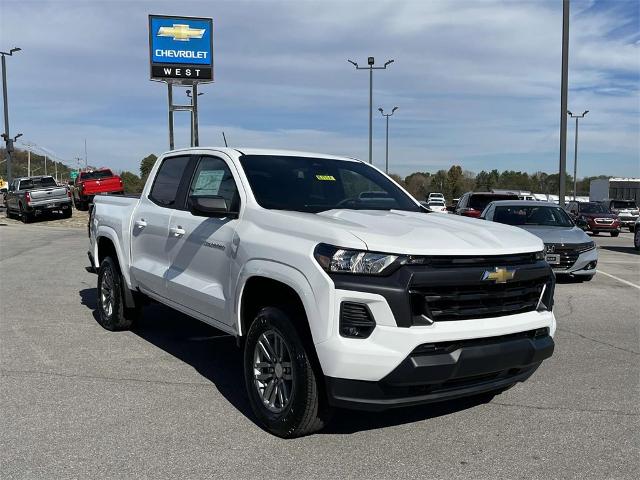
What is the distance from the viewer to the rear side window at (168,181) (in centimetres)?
565

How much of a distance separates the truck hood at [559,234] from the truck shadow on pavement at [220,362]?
6410 millimetres

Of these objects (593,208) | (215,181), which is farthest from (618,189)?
(215,181)

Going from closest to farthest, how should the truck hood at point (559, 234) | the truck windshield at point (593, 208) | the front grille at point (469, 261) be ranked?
1. the front grille at point (469, 261)
2. the truck hood at point (559, 234)
3. the truck windshield at point (593, 208)

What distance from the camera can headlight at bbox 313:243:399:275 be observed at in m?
3.44

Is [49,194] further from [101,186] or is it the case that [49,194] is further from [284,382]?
[284,382]

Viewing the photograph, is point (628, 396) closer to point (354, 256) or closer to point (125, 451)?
point (354, 256)

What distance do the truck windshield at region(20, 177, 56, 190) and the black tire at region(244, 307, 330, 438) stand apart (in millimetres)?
26045

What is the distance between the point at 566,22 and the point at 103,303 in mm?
15904

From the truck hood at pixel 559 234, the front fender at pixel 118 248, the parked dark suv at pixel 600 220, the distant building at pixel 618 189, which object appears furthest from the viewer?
the distant building at pixel 618 189

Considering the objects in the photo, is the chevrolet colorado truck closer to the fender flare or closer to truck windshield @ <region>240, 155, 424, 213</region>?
truck windshield @ <region>240, 155, 424, 213</region>

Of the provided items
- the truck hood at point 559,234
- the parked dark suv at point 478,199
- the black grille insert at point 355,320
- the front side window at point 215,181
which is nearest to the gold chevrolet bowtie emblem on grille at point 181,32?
the parked dark suv at point 478,199

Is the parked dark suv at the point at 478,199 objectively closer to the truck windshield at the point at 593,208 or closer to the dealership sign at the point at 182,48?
the truck windshield at the point at 593,208

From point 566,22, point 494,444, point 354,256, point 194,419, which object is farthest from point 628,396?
point 566,22

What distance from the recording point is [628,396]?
4781 mm
